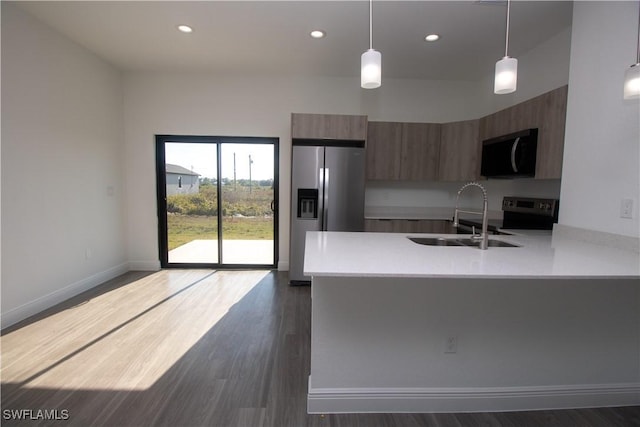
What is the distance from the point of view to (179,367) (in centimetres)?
198

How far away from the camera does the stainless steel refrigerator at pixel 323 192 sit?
354 cm

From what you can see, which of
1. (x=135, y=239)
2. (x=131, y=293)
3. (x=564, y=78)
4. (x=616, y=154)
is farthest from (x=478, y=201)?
(x=135, y=239)

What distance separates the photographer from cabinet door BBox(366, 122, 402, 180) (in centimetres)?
384

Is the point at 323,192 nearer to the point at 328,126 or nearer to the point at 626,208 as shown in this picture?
the point at 328,126

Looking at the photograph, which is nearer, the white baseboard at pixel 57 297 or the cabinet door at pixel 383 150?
the white baseboard at pixel 57 297

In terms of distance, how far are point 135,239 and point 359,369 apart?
12.8 ft

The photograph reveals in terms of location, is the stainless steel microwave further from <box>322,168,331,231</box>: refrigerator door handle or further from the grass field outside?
the grass field outside

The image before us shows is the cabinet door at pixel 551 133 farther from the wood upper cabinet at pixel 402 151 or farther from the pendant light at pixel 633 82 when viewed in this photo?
the wood upper cabinet at pixel 402 151

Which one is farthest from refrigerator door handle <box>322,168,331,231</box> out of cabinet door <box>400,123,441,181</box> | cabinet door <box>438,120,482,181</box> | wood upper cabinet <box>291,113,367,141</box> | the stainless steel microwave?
the stainless steel microwave

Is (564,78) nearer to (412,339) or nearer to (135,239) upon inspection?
(412,339)

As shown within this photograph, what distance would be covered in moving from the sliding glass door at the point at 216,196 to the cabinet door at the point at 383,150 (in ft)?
4.49

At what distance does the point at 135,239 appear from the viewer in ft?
13.7

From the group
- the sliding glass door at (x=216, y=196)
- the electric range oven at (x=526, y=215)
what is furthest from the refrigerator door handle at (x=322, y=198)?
the electric range oven at (x=526, y=215)

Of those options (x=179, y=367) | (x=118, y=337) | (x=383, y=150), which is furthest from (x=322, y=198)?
(x=118, y=337)
